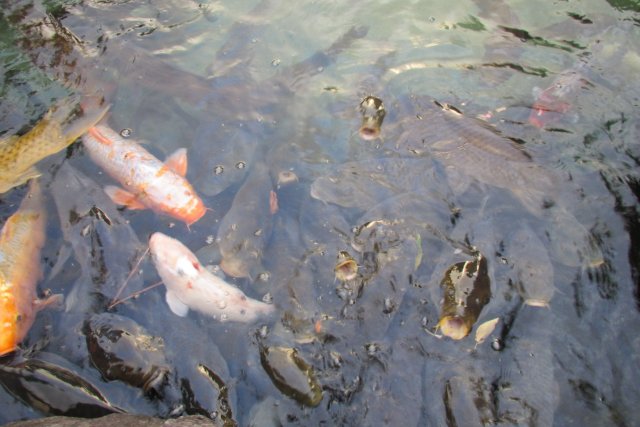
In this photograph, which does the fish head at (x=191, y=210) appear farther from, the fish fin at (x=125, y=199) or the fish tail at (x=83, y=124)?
→ the fish tail at (x=83, y=124)

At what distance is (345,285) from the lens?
315 centimetres

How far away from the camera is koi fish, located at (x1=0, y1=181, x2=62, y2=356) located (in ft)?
9.63

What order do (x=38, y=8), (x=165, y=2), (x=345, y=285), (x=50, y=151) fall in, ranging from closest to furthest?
(x=345, y=285) < (x=50, y=151) < (x=38, y=8) < (x=165, y=2)

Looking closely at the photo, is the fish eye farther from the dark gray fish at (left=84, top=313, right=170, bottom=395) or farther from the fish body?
the dark gray fish at (left=84, top=313, right=170, bottom=395)

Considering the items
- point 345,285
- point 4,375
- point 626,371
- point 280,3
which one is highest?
point 280,3

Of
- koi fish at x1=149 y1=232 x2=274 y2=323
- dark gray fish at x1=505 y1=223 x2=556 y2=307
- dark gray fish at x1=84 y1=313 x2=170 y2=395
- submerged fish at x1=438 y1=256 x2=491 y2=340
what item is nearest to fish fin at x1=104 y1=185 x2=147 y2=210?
koi fish at x1=149 y1=232 x2=274 y2=323

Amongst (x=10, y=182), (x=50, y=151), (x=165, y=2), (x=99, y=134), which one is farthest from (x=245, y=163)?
(x=165, y=2)

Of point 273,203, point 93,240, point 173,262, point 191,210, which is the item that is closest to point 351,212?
point 273,203

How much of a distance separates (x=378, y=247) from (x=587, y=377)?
58.8 inches

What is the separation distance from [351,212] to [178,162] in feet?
4.85

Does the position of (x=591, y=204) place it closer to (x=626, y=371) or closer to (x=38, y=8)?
(x=626, y=371)

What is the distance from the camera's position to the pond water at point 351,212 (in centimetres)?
275

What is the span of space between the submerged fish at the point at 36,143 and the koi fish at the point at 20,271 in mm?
220

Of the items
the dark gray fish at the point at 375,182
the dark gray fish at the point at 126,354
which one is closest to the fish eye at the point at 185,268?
the dark gray fish at the point at 126,354
